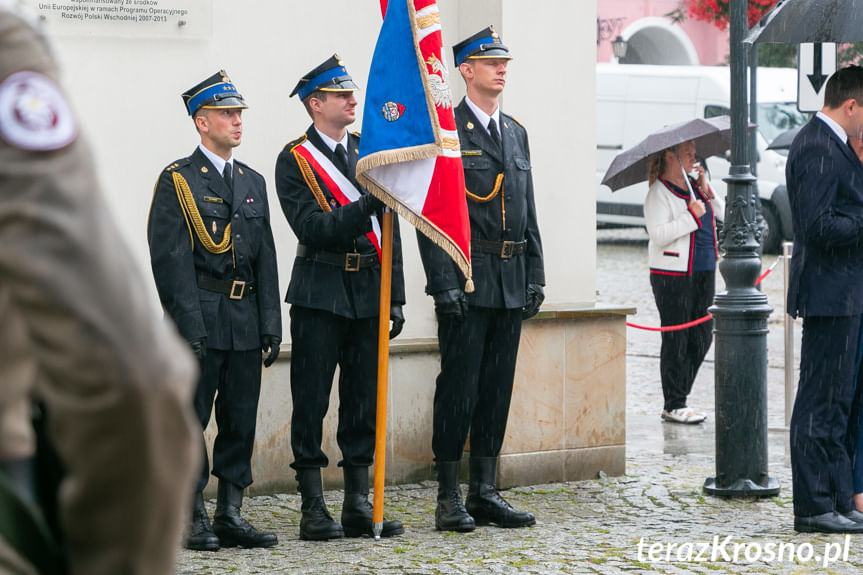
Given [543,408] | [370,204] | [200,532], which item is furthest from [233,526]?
[543,408]

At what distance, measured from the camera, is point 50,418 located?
1.42m

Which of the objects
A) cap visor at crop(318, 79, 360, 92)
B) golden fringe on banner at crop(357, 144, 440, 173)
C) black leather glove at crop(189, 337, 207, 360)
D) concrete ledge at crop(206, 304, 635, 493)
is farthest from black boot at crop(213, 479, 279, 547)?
cap visor at crop(318, 79, 360, 92)

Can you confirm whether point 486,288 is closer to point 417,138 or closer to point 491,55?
point 417,138

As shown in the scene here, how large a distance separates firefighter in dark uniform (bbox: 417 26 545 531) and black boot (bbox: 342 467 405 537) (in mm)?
263

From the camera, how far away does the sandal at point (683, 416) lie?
954 centimetres

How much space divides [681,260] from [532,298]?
3282 millimetres

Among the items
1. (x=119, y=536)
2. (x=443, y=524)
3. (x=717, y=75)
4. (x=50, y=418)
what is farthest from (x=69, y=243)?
(x=717, y=75)

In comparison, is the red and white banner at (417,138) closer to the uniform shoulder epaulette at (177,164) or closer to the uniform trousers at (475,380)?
the uniform trousers at (475,380)

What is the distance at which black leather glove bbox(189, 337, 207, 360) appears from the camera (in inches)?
226

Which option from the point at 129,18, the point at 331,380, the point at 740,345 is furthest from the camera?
the point at 740,345

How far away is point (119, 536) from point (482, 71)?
16.8ft

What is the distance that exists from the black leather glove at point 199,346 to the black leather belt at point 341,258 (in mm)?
651

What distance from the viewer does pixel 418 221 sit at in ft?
19.4

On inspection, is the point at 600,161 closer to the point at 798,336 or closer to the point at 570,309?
the point at 798,336
